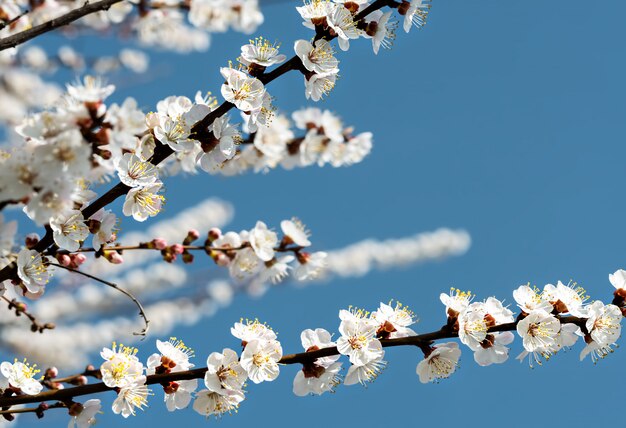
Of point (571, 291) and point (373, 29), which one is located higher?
point (373, 29)

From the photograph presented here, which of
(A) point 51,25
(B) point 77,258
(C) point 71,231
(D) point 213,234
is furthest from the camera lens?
(D) point 213,234

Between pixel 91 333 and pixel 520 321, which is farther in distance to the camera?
pixel 91 333

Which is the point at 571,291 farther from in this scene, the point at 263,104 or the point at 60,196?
the point at 60,196

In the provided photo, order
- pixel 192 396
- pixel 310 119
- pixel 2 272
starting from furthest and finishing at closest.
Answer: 1. pixel 310 119
2. pixel 192 396
3. pixel 2 272

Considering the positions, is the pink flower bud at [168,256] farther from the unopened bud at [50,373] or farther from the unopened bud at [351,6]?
the unopened bud at [351,6]

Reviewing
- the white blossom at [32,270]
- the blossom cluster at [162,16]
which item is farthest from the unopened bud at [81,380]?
the blossom cluster at [162,16]

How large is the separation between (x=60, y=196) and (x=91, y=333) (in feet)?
36.3

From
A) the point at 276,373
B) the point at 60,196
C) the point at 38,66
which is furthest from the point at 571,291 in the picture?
the point at 38,66

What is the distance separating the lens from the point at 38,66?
600cm

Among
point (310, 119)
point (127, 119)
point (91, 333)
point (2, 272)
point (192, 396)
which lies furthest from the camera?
point (91, 333)

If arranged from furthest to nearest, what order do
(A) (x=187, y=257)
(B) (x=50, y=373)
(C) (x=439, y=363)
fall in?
(A) (x=187, y=257) < (C) (x=439, y=363) < (B) (x=50, y=373)

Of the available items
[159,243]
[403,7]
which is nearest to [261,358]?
[159,243]

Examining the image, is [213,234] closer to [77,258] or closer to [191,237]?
[191,237]

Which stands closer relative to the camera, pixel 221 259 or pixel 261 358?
pixel 261 358
